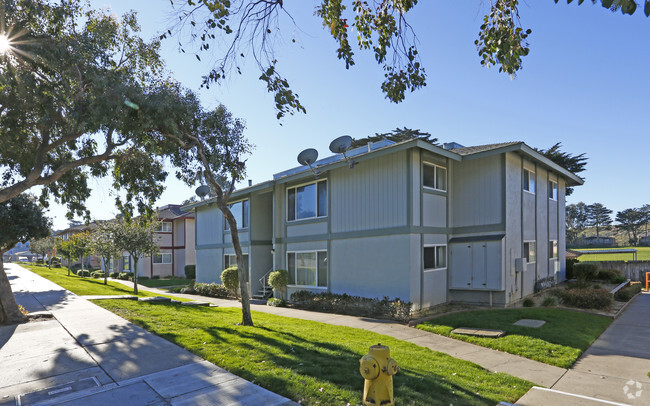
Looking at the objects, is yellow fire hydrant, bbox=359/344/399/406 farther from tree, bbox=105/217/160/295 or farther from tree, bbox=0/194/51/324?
tree, bbox=105/217/160/295

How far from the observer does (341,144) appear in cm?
1499

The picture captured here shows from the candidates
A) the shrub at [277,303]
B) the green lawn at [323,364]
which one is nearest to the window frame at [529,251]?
the green lawn at [323,364]

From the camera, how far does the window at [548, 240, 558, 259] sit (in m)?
19.2

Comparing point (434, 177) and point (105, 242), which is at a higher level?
point (434, 177)

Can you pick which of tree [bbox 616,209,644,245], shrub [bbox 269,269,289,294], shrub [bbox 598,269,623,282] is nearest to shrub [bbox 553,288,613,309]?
shrub [bbox 598,269,623,282]

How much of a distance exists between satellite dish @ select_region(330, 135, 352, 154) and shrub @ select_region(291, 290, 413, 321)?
567cm

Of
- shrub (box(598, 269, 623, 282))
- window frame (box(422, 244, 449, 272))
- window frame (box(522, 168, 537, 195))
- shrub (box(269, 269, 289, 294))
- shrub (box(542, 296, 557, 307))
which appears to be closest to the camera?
→ shrub (box(542, 296, 557, 307))

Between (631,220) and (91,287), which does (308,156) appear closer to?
(91,287)

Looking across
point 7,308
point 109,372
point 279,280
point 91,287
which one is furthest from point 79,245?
point 109,372

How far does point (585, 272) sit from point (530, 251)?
6.73 metres

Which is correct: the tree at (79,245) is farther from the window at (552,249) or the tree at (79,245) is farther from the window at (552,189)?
the window at (552,189)

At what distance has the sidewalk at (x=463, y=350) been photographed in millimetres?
7266

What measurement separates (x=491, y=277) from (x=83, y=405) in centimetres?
1295

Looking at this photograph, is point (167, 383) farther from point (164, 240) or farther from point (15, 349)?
point (164, 240)
